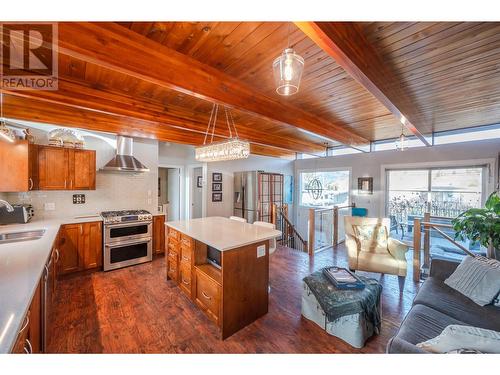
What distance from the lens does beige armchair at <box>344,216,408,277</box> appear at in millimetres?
2748

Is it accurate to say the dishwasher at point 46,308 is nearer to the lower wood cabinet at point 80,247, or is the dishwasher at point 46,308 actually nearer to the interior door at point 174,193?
the lower wood cabinet at point 80,247

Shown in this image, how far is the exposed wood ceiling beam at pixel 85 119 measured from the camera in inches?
101

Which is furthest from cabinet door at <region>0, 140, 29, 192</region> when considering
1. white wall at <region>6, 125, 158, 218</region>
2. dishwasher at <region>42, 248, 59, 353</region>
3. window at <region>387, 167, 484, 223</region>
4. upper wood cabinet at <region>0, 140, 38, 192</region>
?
window at <region>387, 167, 484, 223</region>

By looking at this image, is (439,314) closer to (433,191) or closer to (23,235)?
(433,191)

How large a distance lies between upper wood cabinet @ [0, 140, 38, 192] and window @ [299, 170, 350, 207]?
21.7 feet

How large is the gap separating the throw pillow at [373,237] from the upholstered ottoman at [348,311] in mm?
1191

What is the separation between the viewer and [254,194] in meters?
5.62

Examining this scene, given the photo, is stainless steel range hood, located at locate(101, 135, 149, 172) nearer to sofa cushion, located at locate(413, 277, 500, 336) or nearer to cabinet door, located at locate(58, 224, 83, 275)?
cabinet door, located at locate(58, 224, 83, 275)

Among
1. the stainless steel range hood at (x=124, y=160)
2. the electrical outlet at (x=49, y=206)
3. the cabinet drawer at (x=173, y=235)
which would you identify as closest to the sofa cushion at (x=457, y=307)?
the cabinet drawer at (x=173, y=235)

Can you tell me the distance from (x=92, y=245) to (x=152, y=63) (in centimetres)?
309

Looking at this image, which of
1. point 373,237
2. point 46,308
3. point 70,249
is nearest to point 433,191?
point 373,237
